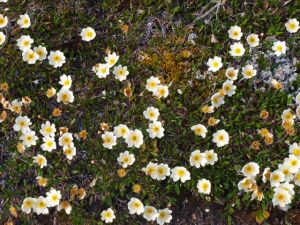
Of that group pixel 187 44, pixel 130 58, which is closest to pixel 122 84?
pixel 130 58

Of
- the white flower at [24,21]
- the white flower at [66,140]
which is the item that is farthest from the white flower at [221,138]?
the white flower at [24,21]

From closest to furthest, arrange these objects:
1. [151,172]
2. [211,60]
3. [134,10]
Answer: [151,172] → [211,60] → [134,10]

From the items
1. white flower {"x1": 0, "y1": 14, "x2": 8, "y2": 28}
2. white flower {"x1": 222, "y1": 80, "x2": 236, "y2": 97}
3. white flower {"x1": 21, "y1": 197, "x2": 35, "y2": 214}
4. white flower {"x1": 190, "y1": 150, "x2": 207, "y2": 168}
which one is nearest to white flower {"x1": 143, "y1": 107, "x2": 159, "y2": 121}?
white flower {"x1": 190, "y1": 150, "x2": 207, "y2": 168}

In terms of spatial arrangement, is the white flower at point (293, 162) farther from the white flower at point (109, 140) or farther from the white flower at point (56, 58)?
the white flower at point (56, 58)

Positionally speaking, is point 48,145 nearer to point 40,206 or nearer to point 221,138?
point 40,206

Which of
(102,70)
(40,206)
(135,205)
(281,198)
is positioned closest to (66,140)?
(40,206)

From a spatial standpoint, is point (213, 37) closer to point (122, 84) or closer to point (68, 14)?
point (122, 84)
